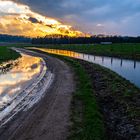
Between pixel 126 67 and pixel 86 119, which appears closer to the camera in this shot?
pixel 86 119

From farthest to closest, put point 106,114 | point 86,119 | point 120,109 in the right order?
point 120,109
point 106,114
point 86,119

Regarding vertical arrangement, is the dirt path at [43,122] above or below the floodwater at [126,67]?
above

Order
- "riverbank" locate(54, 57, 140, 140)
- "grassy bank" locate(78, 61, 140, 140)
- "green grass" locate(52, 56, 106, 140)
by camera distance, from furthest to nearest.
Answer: "grassy bank" locate(78, 61, 140, 140)
"riverbank" locate(54, 57, 140, 140)
"green grass" locate(52, 56, 106, 140)

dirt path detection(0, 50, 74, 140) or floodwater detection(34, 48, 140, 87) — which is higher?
dirt path detection(0, 50, 74, 140)

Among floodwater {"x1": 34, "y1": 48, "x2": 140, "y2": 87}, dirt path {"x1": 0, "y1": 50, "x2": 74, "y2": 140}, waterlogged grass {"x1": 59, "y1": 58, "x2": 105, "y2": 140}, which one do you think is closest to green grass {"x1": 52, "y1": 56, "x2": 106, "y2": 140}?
waterlogged grass {"x1": 59, "y1": 58, "x2": 105, "y2": 140}

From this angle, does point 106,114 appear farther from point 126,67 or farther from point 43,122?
point 126,67

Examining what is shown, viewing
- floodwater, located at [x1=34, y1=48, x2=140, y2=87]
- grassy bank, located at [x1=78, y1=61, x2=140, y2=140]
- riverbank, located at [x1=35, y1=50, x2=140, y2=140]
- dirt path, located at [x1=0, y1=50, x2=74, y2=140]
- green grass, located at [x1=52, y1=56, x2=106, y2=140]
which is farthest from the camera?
floodwater, located at [x1=34, y1=48, x2=140, y2=87]

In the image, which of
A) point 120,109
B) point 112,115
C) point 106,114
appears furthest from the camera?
point 120,109

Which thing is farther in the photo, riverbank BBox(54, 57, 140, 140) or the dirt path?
riverbank BBox(54, 57, 140, 140)

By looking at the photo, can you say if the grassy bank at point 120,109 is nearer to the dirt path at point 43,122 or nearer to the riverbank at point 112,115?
the riverbank at point 112,115

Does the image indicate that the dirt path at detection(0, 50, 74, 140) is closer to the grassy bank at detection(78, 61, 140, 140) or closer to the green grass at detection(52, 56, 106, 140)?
the green grass at detection(52, 56, 106, 140)

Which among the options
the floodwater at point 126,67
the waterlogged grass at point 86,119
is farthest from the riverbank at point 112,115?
the floodwater at point 126,67

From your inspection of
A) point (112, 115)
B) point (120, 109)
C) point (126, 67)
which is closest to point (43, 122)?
point (112, 115)

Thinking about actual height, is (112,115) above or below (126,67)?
above
